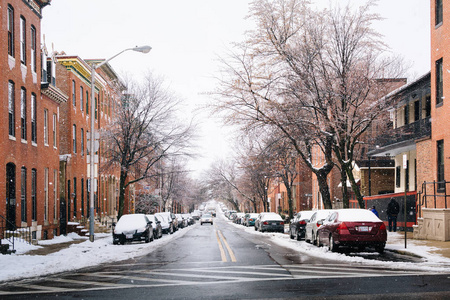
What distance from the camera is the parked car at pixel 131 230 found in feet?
81.5

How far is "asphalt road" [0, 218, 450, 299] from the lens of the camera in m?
9.32

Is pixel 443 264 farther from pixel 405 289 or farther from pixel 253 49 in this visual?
pixel 253 49

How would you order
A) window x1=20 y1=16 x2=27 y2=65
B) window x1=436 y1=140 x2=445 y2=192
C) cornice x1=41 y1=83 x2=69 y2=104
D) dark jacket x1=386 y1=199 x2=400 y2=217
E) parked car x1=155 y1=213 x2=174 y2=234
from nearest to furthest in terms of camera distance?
window x1=436 y1=140 x2=445 y2=192
window x1=20 y1=16 x2=27 y2=65
cornice x1=41 y1=83 x2=69 y2=104
dark jacket x1=386 y1=199 x2=400 y2=217
parked car x1=155 y1=213 x2=174 y2=234

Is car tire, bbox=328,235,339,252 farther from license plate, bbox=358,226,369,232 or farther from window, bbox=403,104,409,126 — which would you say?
window, bbox=403,104,409,126

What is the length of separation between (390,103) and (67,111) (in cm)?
2061

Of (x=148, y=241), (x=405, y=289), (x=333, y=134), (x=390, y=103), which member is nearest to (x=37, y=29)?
(x=148, y=241)

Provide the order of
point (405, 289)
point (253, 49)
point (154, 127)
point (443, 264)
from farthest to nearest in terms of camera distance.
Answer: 1. point (154, 127)
2. point (253, 49)
3. point (443, 264)
4. point (405, 289)

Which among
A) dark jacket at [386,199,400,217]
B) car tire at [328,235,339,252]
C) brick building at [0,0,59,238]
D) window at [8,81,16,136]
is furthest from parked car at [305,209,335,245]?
window at [8,81,16,136]

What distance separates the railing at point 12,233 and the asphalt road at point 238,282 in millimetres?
7558

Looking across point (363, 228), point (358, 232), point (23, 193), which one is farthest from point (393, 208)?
point (23, 193)

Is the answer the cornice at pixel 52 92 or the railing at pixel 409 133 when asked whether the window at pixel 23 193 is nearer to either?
the cornice at pixel 52 92

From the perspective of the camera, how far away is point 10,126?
23266mm

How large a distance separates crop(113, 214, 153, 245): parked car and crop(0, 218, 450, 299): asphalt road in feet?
30.9

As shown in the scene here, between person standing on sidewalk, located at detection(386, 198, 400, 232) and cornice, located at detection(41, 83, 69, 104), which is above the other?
cornice, located at detection(41, 83, 69, 104)
